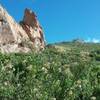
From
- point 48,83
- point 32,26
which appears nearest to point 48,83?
point 48,83

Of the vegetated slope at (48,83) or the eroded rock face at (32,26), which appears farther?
the eroded rock face at (32,26)

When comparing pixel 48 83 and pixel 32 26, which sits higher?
pixel 32 26

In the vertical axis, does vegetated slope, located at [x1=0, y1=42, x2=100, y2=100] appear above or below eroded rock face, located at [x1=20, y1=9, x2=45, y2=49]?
below

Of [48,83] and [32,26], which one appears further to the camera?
[32,26]

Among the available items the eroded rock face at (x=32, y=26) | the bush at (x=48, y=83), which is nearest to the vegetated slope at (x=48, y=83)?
the bush at (x=48, y=83)

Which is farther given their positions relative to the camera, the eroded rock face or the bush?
the eroded rock face

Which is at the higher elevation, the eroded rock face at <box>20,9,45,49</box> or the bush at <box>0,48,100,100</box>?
the eroded rock face at <box>20,9,45,49</box>

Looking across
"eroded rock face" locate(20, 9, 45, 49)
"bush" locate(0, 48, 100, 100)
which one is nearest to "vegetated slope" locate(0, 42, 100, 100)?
"bush" locate(0, 48, 100, 100)

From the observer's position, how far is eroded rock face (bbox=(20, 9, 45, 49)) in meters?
67.8

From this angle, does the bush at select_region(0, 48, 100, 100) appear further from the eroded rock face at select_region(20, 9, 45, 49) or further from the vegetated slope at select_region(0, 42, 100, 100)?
the eroded rock face at select_region(20, 9, 45, 49)

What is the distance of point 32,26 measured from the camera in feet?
239

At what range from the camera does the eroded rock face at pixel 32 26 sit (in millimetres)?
67844

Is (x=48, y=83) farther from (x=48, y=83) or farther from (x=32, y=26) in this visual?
(x=32, y=26)

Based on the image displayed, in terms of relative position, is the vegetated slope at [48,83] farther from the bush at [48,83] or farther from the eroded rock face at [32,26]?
the eroded rock face at [32,26]
